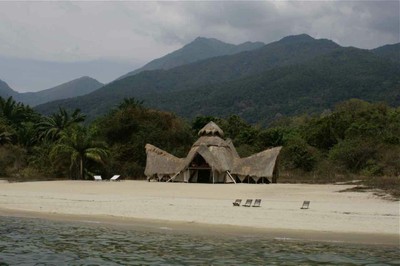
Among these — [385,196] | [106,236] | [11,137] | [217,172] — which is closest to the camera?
[106,236]

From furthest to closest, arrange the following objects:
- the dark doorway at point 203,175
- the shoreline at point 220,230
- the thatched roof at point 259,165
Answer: the dark doorway at point 203,175 < the thatched roof at point 259,165 < the shoreline at point 220,230

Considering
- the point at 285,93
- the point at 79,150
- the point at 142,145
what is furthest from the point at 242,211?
the point at 285,93

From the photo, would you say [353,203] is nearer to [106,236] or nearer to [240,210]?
[240,210]

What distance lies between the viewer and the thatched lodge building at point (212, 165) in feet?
128

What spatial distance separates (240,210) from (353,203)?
4.84m

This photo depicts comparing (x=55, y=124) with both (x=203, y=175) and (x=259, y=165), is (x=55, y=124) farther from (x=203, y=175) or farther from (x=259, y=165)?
(x=259, y=165)

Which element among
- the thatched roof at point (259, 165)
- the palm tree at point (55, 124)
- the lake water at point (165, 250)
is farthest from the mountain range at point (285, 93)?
the lake water at point (165, 250)

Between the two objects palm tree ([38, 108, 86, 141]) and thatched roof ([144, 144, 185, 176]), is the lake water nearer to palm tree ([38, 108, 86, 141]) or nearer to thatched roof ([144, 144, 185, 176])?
thatched roof ([144, 144, 185, 176])

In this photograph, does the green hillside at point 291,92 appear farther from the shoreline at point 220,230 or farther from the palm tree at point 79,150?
the shoreline at point 220,230

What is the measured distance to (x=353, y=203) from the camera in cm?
2061

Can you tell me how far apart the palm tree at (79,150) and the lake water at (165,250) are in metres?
24.6

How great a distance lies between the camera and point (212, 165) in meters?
39.1

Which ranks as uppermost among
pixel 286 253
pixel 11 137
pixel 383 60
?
pixel 383 60

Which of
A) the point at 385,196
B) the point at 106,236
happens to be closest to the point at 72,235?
the point at 106,236
